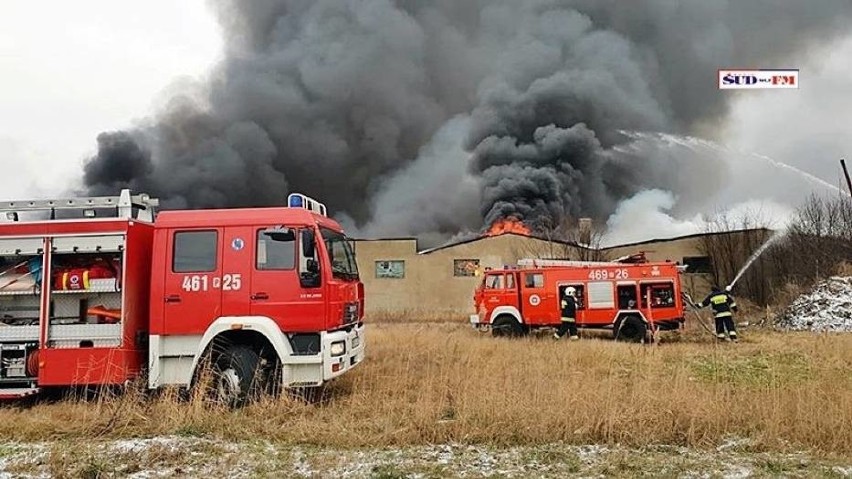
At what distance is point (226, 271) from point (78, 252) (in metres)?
1.74

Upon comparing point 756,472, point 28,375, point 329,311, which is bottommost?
point 756,472

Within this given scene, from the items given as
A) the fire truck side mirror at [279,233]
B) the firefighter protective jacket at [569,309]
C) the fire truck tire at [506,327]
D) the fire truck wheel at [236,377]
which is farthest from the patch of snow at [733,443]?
the fire truck tire at [506,327]

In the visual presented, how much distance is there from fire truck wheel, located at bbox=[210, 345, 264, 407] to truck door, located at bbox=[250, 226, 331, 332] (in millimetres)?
488

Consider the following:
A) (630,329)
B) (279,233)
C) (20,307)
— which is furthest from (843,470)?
(630,329)

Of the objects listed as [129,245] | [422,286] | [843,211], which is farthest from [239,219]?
[843,211]

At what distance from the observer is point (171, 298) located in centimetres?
725

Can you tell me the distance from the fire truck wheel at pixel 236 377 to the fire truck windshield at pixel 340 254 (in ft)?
4.22

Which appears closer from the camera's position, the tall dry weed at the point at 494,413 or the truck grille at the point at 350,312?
the tall dry weed at the point at 494,413

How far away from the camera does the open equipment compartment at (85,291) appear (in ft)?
24.1

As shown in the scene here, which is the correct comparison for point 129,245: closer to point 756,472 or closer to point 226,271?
point 226,271

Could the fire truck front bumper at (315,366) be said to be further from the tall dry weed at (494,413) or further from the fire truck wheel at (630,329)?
the fire truck wheel at (630,329)

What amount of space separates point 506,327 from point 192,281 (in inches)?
416

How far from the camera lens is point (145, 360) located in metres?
7.52

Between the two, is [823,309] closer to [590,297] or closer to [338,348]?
[590,297]
